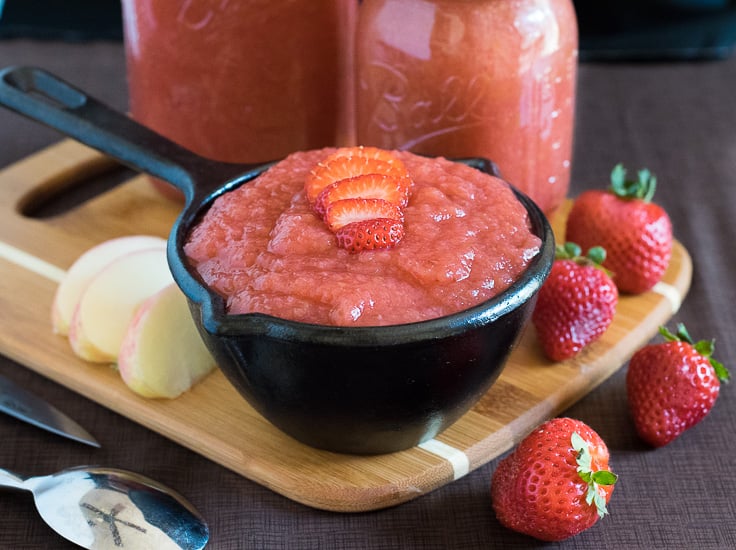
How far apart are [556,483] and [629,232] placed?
2.10 feet

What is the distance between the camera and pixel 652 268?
1.78 meters

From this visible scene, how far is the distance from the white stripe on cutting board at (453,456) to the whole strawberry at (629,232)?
19.9 inches

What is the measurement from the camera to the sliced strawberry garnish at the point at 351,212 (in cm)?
138

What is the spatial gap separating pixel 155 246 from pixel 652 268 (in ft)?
2.91

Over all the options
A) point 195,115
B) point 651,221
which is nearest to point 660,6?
point 651,221

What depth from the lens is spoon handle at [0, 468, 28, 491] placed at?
4.58ft

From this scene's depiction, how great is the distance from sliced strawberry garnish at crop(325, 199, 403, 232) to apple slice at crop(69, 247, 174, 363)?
421 millimetres

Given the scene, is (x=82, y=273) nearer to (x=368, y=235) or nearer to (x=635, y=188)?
(x=368, y=235)

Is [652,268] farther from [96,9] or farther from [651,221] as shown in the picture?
[96,9]

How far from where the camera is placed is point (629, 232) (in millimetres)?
1771

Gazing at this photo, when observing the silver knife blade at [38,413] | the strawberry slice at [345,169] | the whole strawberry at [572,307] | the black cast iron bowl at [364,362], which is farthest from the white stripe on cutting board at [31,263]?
the whole strawberry at [572,307]

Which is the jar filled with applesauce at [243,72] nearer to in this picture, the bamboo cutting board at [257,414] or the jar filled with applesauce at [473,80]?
the jar filled with applesauce at [473,80]

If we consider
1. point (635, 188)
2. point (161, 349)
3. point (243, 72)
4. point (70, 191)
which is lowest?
point (70, 191)

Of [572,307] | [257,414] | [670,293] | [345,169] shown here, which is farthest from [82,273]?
[670,293]
